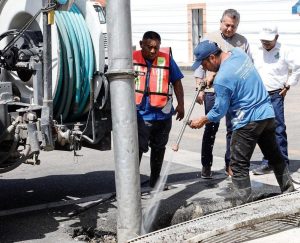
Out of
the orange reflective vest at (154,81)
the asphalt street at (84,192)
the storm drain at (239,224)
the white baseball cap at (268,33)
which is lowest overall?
the asphalt street at (84,192)

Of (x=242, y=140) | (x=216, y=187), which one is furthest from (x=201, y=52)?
(x=216, y=187)

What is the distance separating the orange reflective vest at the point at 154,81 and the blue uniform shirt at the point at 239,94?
2.51 ft

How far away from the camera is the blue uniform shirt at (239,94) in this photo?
6137mm

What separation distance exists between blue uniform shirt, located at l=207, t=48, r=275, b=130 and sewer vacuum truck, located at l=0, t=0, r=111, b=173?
101 centimetres

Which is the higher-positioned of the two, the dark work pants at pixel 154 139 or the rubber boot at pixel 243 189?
the dark work pants at pixel 154 139

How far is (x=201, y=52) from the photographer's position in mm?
6234

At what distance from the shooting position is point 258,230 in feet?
17.9

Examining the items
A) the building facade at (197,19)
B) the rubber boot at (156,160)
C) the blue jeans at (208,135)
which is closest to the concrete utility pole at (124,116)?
the rubber boot at (156,160)

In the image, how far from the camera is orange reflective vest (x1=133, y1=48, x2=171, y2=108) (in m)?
6.90

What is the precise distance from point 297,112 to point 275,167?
688 centimetres

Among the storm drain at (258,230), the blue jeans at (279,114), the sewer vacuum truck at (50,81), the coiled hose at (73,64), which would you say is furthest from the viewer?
the blue jeans at (279,114)

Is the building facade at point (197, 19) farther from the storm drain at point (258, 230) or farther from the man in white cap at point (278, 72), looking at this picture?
the storm drain at point (258, 230)

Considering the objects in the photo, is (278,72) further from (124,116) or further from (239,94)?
(124,116)

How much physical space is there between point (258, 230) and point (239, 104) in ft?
4.35
